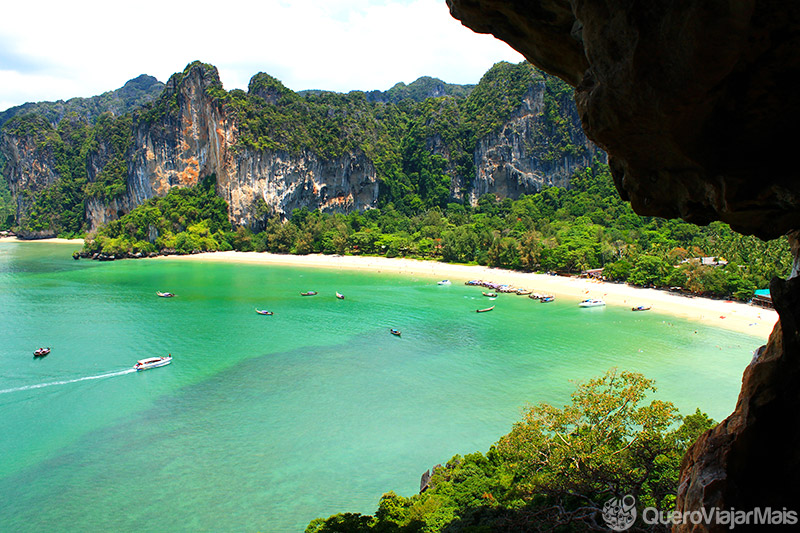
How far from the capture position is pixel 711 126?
4.84 meters

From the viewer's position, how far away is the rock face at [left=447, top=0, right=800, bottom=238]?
412cm

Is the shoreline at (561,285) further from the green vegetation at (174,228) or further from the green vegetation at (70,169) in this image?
the green vegetation at (70,169)

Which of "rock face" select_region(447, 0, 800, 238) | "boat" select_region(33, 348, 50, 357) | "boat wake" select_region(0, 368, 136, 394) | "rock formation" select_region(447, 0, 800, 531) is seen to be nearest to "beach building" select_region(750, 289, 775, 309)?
"rock formation" select_region(447, 0, 800, 531)

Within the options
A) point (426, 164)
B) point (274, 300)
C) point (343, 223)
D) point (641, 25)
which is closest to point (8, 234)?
point (343, 223)

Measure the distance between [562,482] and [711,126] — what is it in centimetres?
992

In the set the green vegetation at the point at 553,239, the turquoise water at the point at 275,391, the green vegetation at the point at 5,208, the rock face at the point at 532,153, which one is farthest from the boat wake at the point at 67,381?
the green vegetation at the point at 5,208

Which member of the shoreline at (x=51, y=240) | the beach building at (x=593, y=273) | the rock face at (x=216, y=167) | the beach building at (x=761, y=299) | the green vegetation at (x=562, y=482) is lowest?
the green vegetation at (x=562, y=482)

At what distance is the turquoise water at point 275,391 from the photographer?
16734mm

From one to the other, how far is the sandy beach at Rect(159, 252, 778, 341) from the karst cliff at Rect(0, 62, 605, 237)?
70.8 feet

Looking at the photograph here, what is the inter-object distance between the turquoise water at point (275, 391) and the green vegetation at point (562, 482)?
3.31 meters

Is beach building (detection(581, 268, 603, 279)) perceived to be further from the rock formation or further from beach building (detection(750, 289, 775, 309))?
the rock formation

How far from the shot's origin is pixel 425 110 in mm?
124625

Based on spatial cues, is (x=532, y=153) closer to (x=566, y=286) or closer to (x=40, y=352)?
(x=566, y=286)

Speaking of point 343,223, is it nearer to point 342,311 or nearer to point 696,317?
point 342,311
